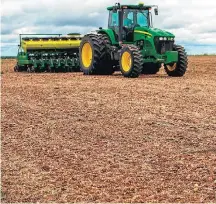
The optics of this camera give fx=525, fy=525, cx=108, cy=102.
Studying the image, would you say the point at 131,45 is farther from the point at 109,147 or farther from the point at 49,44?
the point at 109,147

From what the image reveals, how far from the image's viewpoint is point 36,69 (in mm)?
23297

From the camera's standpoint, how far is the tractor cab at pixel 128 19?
1952 cm

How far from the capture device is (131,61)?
18.1m

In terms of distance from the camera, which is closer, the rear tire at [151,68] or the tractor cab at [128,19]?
the tractor cab at [128,19]

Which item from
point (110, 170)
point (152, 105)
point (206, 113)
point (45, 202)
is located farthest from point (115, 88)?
point (45, 202)

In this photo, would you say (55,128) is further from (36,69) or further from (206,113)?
(36,69)

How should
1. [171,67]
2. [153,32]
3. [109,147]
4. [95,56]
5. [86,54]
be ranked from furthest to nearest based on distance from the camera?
[86,54], [171,67], [95,56], [153,32], [109,147]

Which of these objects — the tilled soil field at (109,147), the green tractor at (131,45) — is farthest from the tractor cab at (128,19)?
the tilled soil field at (109,147)

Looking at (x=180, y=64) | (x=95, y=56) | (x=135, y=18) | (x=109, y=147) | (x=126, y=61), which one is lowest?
(x=109, y=147)

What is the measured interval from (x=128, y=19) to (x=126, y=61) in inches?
73.6

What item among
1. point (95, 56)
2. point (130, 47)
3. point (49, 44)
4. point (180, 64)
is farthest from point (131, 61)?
point (49, 44)

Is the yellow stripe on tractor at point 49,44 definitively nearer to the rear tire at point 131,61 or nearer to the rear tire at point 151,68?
the rear tire at point 151,68

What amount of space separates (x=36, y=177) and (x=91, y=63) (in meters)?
14.2

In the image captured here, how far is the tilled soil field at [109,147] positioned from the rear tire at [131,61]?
13.8ft
